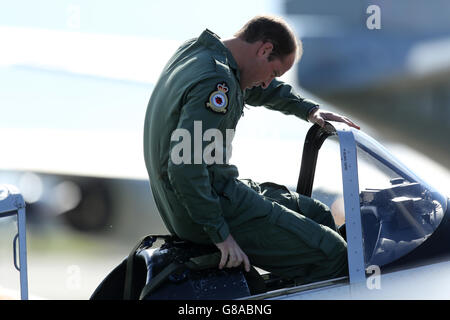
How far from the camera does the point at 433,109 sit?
37.4 ft

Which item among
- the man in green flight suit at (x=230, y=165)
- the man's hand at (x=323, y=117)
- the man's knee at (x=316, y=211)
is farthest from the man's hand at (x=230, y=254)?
the man's hand at (x=323, y=117)

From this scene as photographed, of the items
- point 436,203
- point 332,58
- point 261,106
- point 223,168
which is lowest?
point 436,203

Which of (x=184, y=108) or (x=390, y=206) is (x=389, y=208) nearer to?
(x=390, y=206)

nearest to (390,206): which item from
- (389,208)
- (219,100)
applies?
(389,208)

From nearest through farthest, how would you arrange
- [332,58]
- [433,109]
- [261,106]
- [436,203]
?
[436,203] < [261,106] < [332,58] < [433,109]

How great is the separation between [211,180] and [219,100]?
28 cm

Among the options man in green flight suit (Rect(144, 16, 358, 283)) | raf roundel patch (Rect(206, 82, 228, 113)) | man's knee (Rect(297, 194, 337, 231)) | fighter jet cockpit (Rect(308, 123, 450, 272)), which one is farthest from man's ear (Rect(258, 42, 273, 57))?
man's knee (Rect(297, 194, 337, 231))

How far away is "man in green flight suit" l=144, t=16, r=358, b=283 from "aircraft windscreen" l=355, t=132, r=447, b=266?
13 centimetres

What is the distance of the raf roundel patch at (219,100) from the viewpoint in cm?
152

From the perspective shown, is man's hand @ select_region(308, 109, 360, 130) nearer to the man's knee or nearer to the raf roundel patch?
the man's knee

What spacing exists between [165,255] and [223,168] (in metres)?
0.35

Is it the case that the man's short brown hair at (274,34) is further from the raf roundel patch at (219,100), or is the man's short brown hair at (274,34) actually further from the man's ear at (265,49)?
the raf roundel patch at (219,100)
